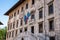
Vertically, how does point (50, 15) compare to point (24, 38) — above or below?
above

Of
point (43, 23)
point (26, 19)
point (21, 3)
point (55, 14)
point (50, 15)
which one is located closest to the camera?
point (55, 14)

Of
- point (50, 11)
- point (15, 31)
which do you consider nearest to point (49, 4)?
point (50, 11)

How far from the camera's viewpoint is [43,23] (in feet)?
73.9

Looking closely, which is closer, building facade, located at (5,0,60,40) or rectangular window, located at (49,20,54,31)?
building facade, located at (5,0,60,40)

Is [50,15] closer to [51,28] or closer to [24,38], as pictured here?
[51,28]

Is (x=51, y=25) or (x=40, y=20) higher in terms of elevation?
(x=40, y=20)

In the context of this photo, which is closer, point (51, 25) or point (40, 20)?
point (51, 25)

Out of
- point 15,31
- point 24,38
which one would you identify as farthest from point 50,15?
point 15,31

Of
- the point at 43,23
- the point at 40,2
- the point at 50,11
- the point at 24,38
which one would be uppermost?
the point at 40,2

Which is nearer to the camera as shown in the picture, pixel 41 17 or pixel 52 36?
pixel 52 36

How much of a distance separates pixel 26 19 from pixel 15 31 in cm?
740

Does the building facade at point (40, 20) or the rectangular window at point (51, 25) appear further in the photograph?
the rectangular window at point (51, 25)

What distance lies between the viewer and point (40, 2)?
24312 millimetres

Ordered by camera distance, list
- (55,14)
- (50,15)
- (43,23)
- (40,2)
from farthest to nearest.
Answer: (40,2) < (43,23) < (50,15) < (55,14)
